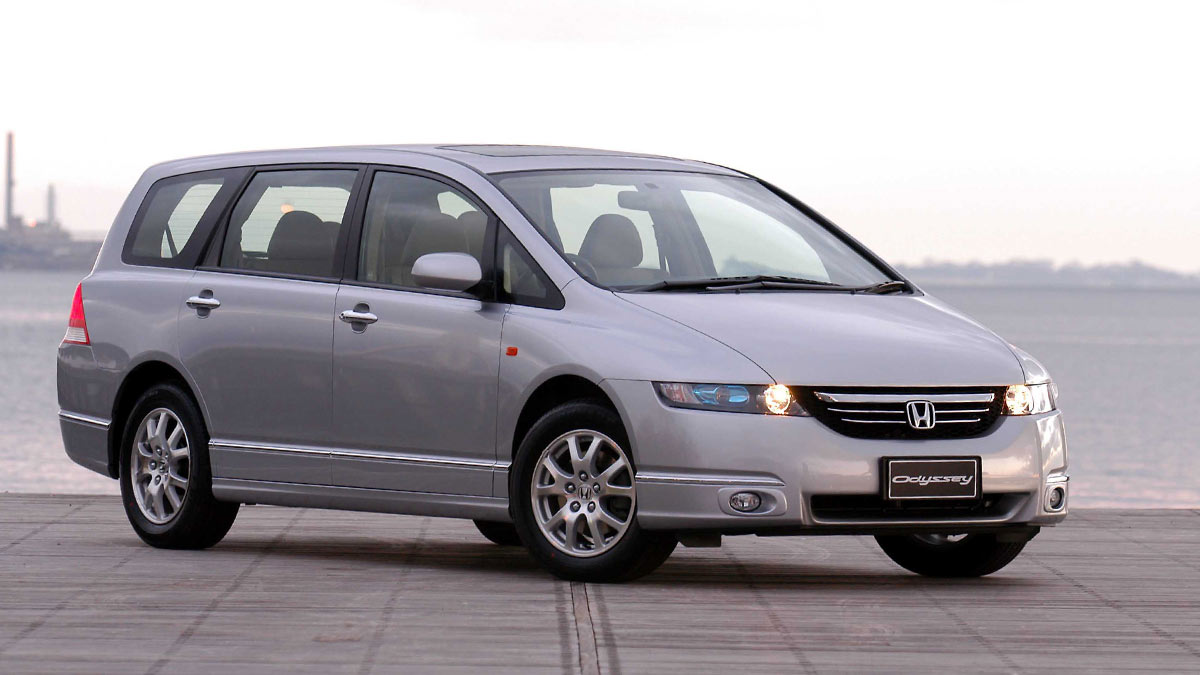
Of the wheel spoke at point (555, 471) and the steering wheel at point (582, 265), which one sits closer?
the wheel spoke at point (555, 471)

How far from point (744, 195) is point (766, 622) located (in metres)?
2.93

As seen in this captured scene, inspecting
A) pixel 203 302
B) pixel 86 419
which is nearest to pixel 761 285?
pixel 203 302

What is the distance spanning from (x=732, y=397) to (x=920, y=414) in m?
0.71

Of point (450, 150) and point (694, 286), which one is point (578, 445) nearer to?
point (694, 286)

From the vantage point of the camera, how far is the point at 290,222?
10.4 meters

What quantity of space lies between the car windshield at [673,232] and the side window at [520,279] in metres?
0.13

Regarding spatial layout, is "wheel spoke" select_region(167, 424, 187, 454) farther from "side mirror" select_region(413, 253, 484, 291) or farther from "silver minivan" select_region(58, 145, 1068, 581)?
"side mirror" select_region(413, 253, 484, 291)

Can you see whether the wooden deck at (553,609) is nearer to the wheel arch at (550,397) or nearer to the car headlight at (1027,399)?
the wheel arch at (550,397)

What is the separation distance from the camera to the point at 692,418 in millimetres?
8508

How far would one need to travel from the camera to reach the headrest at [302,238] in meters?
10.1

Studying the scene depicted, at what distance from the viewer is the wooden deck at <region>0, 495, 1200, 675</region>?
706 centimetres

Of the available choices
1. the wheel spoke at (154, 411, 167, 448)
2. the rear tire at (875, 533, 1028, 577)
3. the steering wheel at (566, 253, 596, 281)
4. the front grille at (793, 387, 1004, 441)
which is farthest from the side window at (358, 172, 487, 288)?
the rear tire at (875, 533, 1028, 577)

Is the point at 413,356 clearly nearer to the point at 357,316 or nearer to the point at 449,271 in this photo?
the point at 357,316

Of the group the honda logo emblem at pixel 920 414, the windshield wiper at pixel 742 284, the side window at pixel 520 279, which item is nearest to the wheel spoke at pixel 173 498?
the side window at pixel 520 279
